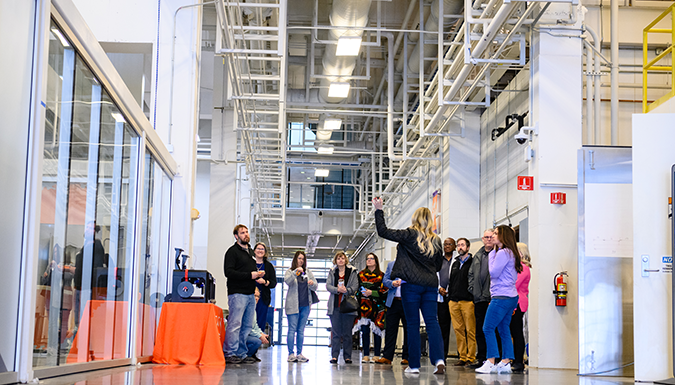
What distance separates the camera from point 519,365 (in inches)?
269

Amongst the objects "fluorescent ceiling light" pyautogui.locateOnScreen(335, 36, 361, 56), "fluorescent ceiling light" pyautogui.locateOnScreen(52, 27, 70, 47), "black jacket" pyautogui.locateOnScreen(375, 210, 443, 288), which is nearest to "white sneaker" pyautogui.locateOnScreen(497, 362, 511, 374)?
"black jacket" pyautogui.locateOnScreen(375, 210, 443, 288)

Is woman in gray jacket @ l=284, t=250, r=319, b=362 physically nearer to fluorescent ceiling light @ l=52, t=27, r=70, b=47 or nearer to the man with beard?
the man with beard

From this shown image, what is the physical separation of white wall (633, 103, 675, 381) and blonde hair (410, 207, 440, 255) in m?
1.61

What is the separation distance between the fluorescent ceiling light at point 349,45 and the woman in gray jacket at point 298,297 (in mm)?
3364

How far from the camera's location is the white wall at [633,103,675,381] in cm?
555

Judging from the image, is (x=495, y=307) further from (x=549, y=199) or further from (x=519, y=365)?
(x=549, y=199)

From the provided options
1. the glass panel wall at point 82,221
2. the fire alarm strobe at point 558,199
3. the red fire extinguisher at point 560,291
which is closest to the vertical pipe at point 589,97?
the fire alarm strobe at point 558,199

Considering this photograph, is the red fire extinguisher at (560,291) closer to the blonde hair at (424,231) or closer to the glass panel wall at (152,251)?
the blonde hair at (424,231)

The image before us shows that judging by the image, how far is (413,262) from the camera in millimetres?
5777

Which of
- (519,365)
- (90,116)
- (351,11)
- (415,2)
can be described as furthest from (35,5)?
(415,2)

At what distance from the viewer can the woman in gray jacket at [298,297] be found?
8.09m

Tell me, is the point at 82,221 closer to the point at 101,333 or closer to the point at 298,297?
the point at 101,333

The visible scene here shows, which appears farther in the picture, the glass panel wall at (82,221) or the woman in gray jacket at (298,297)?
the woman in gray jacket at (298,297)

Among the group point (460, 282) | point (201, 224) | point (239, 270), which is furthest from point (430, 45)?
point (201, 224)
